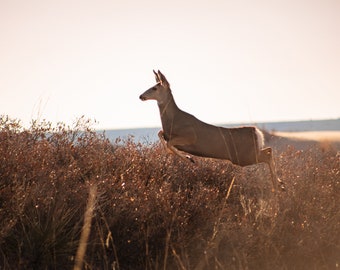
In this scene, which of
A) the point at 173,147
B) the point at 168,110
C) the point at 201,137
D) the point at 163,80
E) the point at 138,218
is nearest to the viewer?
the point at 138,218

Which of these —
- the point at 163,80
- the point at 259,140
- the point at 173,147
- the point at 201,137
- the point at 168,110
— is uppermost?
the point at 163,80

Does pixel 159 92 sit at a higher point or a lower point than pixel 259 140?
higher

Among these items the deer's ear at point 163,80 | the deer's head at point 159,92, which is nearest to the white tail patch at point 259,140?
the deer's head at point 159,92

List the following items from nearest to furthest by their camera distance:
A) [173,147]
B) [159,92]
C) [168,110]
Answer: [173,147], [168,110], [159,92]

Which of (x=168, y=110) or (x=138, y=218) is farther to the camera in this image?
(x=168, y=110)

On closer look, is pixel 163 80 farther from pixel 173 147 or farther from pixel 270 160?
pixel 270 160

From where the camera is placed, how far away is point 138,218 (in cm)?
788

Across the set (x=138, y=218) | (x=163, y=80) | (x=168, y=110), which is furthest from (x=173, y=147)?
(x=138, y=218)

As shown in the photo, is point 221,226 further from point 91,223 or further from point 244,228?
point 91,223

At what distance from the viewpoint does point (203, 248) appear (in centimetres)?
793

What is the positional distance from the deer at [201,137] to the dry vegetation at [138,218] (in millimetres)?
1769

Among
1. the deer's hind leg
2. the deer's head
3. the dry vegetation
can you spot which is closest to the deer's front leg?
the deer's head

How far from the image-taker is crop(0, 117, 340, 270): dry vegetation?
7.27 metres

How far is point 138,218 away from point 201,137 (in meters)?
4.83
